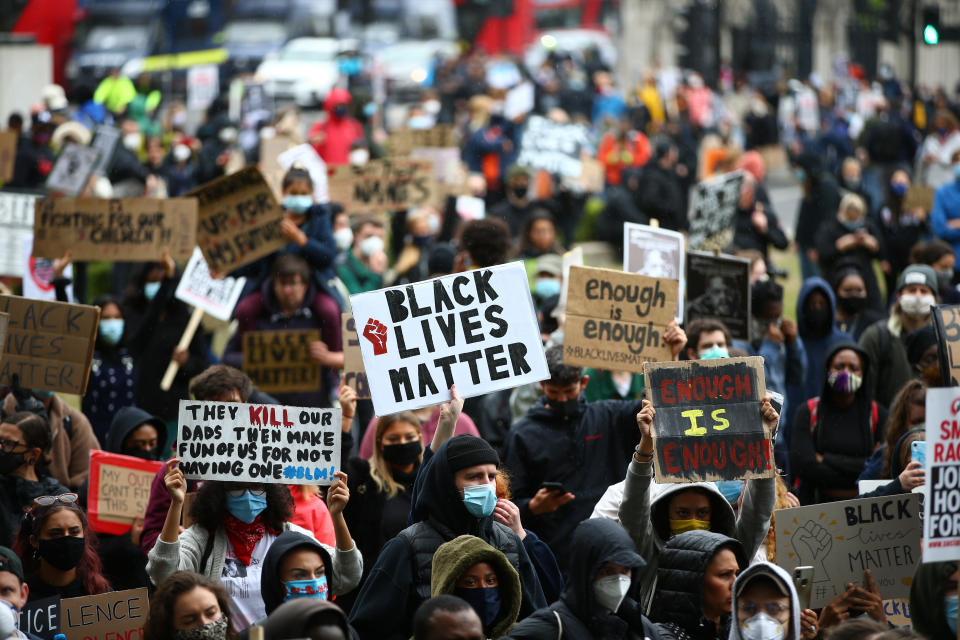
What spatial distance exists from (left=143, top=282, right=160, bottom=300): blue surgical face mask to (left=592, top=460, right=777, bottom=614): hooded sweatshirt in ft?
15.0

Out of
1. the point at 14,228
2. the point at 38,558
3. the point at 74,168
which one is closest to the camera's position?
the point at 38,558

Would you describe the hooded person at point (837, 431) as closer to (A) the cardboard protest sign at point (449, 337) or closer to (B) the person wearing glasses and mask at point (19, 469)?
(A) the cardboard protest sign at point (449, 337)

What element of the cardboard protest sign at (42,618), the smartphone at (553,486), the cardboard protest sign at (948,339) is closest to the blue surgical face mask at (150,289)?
the smartphone at (553,486)

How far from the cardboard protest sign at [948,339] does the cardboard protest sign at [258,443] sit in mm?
2406

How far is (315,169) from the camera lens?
42.3 ft

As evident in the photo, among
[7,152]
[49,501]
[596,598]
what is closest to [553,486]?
[596,598]

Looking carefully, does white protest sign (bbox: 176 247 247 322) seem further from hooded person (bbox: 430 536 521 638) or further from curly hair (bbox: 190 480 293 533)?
hooded person (bbox: 430 536 521 638)

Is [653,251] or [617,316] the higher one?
[653,251]

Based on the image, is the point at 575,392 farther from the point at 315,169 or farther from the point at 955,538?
the point at 315,169

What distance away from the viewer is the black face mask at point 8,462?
7164mm

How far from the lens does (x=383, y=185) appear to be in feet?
44.4

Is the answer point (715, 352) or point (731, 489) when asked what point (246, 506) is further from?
point (715, 352)

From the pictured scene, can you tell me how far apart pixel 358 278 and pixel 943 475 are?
6.79 meters

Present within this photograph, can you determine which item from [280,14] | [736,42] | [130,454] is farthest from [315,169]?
[736,42]
